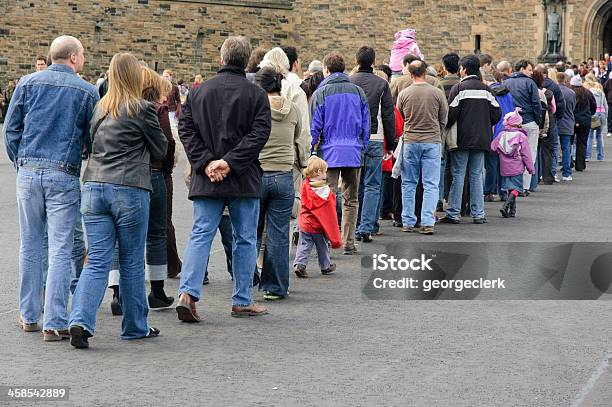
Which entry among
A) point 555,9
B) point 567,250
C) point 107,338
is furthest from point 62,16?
point 107,338

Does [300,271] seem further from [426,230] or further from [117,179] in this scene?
[117,179]

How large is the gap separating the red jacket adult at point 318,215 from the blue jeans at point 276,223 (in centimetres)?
92

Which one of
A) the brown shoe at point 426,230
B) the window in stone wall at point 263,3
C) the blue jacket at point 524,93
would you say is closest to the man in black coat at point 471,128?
the brown shoe at point 426,230

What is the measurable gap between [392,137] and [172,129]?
316 cm

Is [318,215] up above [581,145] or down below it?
above

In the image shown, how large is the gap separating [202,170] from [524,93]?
907 centimetres

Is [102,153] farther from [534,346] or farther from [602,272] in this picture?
[602,272]

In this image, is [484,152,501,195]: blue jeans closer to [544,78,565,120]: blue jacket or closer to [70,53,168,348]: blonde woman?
[544,78,565,120]: blue jacket

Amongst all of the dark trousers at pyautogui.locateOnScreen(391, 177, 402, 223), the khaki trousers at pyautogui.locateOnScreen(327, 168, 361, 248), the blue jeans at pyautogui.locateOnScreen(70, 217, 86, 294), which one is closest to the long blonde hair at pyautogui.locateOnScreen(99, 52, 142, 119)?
the blue jeans at pyautogui.locateOnScreen(70, 217, 86, 294)

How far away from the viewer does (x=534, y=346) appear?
7.36 metres

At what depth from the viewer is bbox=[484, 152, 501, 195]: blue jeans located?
15.6m

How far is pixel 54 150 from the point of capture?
24.4 feet

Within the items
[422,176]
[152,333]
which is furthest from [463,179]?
[152,333]

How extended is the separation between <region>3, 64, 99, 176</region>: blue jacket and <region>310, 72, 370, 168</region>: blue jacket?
3.67m
